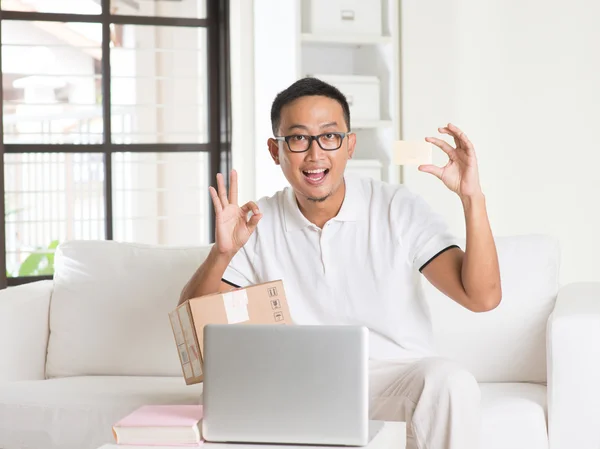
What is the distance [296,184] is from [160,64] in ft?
7.64

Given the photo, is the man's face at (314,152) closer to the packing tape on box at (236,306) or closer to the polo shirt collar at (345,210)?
the polo shirt collar at (345,210)

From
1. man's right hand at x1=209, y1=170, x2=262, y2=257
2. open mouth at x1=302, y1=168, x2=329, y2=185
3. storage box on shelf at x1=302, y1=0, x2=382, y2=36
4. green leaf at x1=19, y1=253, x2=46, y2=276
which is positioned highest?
storage box on shelf at x1=302, y1=0, x2=382, y2=36

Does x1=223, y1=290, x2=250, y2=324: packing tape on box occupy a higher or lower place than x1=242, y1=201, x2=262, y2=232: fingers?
lower

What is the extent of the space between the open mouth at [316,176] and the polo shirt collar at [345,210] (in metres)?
0.10

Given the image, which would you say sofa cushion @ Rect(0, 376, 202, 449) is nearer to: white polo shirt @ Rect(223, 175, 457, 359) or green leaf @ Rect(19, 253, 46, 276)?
white polo shirt @ Rect(223, 175, 457, 359)

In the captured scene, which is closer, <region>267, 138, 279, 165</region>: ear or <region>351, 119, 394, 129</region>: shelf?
<region>267, 138, 279, 165</region>: ear

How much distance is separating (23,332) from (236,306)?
3.20 feet

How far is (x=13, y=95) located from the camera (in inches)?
165

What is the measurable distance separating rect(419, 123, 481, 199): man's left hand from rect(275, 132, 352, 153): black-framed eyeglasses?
0.27 meters

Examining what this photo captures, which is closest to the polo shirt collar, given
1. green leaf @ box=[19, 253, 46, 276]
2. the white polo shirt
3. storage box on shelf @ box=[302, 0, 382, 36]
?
the white polo shirt

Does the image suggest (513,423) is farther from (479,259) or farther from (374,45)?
(374,45)

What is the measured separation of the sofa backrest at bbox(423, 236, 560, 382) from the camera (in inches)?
99.0

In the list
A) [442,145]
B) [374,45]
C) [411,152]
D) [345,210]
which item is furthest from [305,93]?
[374,45]

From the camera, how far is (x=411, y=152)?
3467 mm
